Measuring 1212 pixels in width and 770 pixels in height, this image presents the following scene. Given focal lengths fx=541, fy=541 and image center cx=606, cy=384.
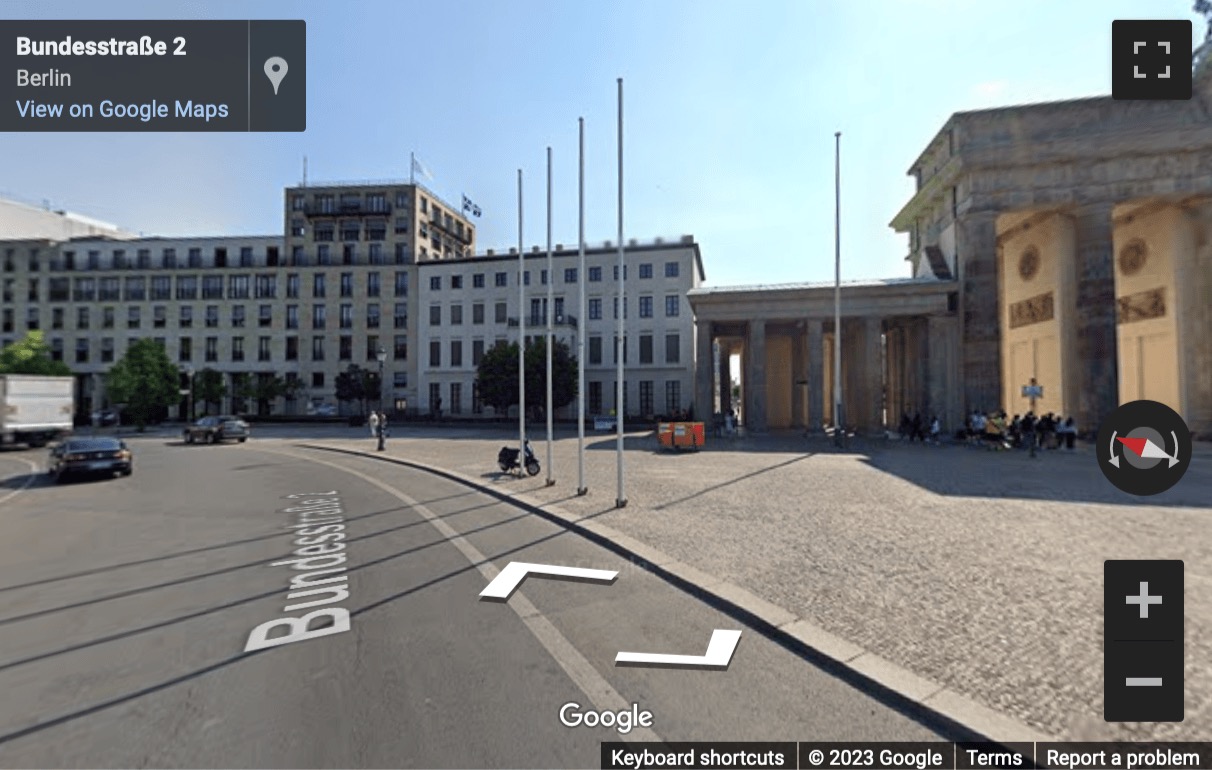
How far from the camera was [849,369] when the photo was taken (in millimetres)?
40062

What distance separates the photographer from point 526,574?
21.7ft

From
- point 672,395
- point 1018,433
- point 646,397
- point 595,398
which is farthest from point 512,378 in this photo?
point 1018,433

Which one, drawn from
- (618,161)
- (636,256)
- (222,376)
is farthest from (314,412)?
(618,161)

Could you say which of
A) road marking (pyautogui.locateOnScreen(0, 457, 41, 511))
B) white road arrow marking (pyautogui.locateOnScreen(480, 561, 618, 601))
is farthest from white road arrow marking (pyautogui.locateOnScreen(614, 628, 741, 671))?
road marking (pyautogui.locateOnScreen(0, 457, 41, 511))

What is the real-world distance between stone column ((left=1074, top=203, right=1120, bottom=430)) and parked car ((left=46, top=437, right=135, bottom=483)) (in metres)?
40.2

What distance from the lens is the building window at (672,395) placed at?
165 ft

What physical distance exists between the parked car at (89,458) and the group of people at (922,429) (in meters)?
32.8

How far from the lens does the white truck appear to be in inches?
1030

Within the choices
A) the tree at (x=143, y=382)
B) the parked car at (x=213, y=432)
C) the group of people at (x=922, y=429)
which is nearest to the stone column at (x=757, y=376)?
the group of people at (x=922, y=429)

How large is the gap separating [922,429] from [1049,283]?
1236cm

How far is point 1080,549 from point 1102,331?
27613 millimetres

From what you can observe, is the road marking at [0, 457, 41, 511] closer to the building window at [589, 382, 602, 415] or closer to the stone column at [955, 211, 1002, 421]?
the stone column at [955, 211, 1002, 421]

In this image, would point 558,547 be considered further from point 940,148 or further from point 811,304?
point 940,148

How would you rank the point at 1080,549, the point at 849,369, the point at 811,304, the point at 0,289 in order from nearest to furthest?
1. the point at 1080,549
2. the point at 811,304
3. the point at 849,369
4. the point at 0,289
